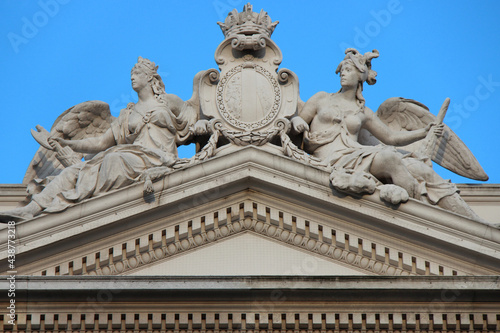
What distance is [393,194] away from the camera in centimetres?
2734

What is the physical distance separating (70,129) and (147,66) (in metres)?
1.83

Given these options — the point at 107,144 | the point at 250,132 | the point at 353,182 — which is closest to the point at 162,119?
the point at 107,144

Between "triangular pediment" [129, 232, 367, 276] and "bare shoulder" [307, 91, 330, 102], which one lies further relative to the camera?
"bare shoulder" [307, 91, 330, 102]

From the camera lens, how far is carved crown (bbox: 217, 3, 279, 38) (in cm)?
3022

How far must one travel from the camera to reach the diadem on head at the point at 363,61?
29922 mm

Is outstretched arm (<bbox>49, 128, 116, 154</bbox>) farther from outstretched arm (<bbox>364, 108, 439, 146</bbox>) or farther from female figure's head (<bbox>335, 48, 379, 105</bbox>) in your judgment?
outstretched arm (<bbox>364, 108, 439, 146</bbox>)

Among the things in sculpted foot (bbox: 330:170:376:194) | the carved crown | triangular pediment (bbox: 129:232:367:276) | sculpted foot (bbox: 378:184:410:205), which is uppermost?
the carved crown

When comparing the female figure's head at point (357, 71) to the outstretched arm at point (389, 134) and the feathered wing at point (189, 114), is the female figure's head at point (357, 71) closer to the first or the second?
the outstretched arm at point (389, 134)

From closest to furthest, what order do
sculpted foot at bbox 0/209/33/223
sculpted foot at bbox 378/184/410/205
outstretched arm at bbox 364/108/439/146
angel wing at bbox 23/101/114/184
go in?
1. sculpted foot at bbox 378/184/410/205
2. sculpted foot at bbox 0/209/33/223
3. outstretched arm at bbox 364/108/439/146
4. angel wing at bbox 23/101/114/184

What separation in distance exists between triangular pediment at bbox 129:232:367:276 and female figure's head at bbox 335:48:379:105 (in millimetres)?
3737

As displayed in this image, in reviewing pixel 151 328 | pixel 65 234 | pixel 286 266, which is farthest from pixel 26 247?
pixel 286 266

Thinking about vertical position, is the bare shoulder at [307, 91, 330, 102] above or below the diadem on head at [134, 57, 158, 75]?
below

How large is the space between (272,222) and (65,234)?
11.3 feet

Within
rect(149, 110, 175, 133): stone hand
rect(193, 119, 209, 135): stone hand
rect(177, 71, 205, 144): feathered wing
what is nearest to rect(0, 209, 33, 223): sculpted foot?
rect(149, 110, 175, 133): stone hand
